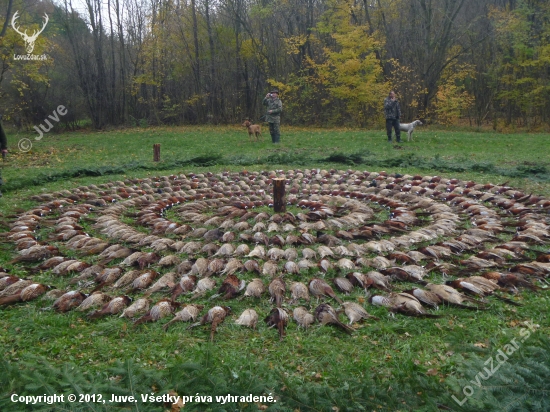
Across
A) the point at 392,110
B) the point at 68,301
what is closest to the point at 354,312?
the point at 68,301

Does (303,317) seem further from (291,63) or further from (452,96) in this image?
(291,63)

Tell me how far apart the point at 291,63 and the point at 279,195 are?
25.2m

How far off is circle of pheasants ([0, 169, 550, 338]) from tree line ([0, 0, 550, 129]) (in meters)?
18.8

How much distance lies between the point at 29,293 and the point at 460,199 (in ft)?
24.1

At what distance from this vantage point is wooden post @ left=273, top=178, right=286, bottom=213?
802 centimetres

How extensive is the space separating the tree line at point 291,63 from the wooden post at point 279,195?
19.7m

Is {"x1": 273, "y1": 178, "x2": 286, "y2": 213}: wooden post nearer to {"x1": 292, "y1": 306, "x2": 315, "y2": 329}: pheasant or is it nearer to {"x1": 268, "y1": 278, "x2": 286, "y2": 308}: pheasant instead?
{"x1": 268, "y1": 278, "x2": 286, "y2": 308}: pheasant

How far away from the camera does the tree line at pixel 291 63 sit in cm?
2638

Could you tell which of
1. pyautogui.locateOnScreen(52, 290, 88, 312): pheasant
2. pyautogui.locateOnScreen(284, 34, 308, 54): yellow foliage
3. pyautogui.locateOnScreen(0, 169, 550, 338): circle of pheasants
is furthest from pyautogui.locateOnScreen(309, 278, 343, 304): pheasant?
pyautogui.locateOnScreen(284, 34, 308, 54): yellow foliage

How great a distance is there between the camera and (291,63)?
31.4 meters

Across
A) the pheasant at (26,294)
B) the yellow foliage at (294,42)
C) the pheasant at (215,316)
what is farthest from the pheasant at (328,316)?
the yellow foliage at (294,42)

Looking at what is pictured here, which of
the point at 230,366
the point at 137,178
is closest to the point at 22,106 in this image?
the point at 137,178

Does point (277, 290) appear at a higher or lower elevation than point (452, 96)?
lower

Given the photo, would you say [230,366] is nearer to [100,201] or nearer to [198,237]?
[198,237]
